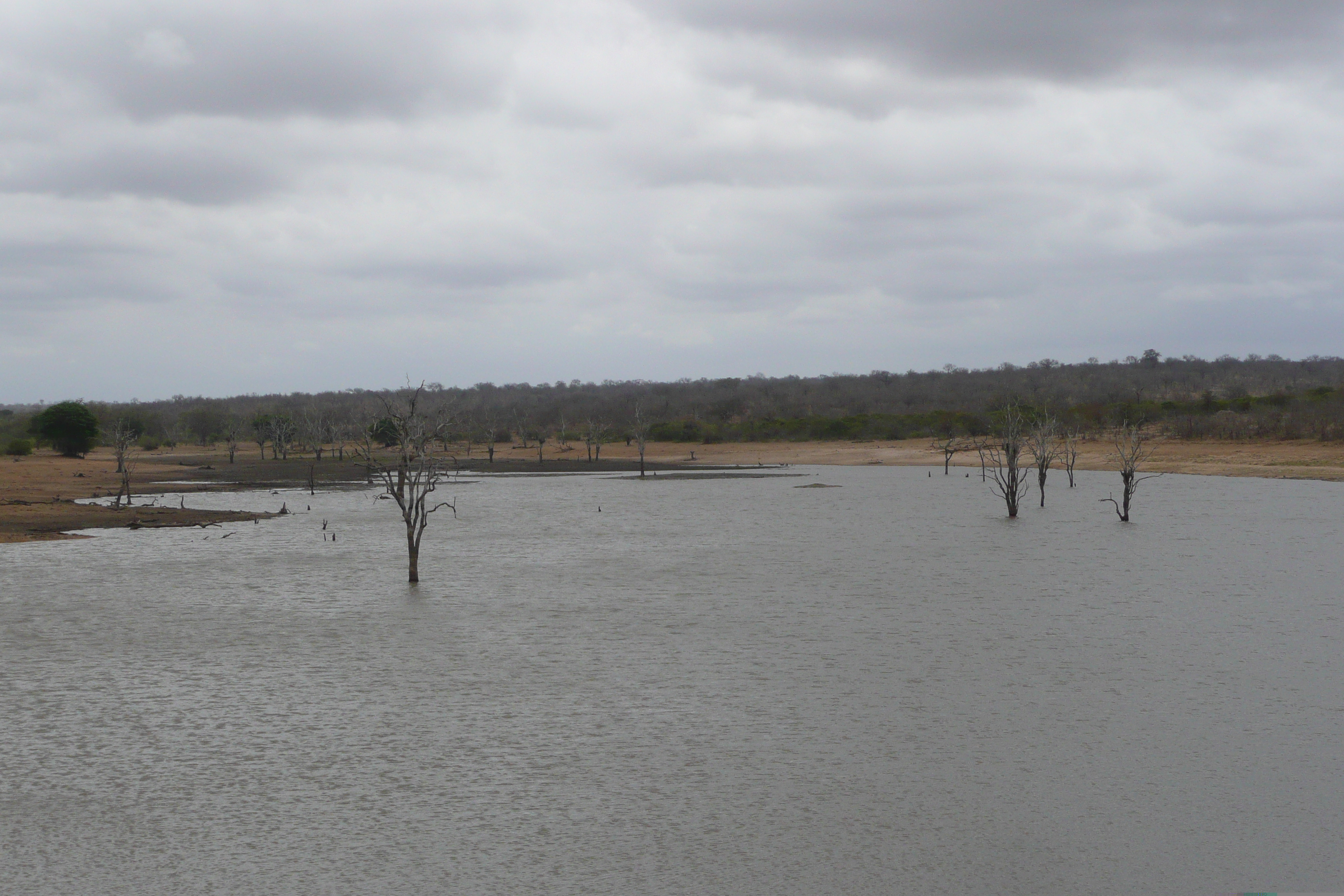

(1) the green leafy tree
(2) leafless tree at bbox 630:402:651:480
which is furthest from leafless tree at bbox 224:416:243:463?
(2) leafless tree at bbox 630:402:651:480

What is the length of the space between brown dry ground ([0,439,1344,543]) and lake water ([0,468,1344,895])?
18819mm

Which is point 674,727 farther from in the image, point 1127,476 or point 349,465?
point 349,465

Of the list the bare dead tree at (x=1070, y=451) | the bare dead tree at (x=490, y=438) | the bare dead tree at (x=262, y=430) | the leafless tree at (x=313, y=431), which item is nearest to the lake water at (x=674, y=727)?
the bare dead tree at (x=1070, y=451)

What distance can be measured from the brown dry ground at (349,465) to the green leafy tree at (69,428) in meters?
2.48

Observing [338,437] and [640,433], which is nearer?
[640,433]

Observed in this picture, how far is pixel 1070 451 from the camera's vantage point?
261 feet

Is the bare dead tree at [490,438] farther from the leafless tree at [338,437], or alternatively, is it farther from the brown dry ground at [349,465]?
the leafless tree at [338,437]

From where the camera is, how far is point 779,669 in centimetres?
1936

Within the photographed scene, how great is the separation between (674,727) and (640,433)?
76264mm

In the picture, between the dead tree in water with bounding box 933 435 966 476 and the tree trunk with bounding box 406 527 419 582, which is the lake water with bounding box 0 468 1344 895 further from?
the dead tree in water with bounding box 933 435 966 476

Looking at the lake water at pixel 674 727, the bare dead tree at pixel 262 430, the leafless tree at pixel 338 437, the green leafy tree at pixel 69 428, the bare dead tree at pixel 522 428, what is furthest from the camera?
the bare dead tree at pixel 522 428

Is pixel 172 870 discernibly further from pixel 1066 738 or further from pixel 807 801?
pixel 1066 738

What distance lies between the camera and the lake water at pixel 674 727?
1076 centimetres

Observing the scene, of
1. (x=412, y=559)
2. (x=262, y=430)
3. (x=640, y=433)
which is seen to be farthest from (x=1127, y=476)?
(x=262, y=430)
